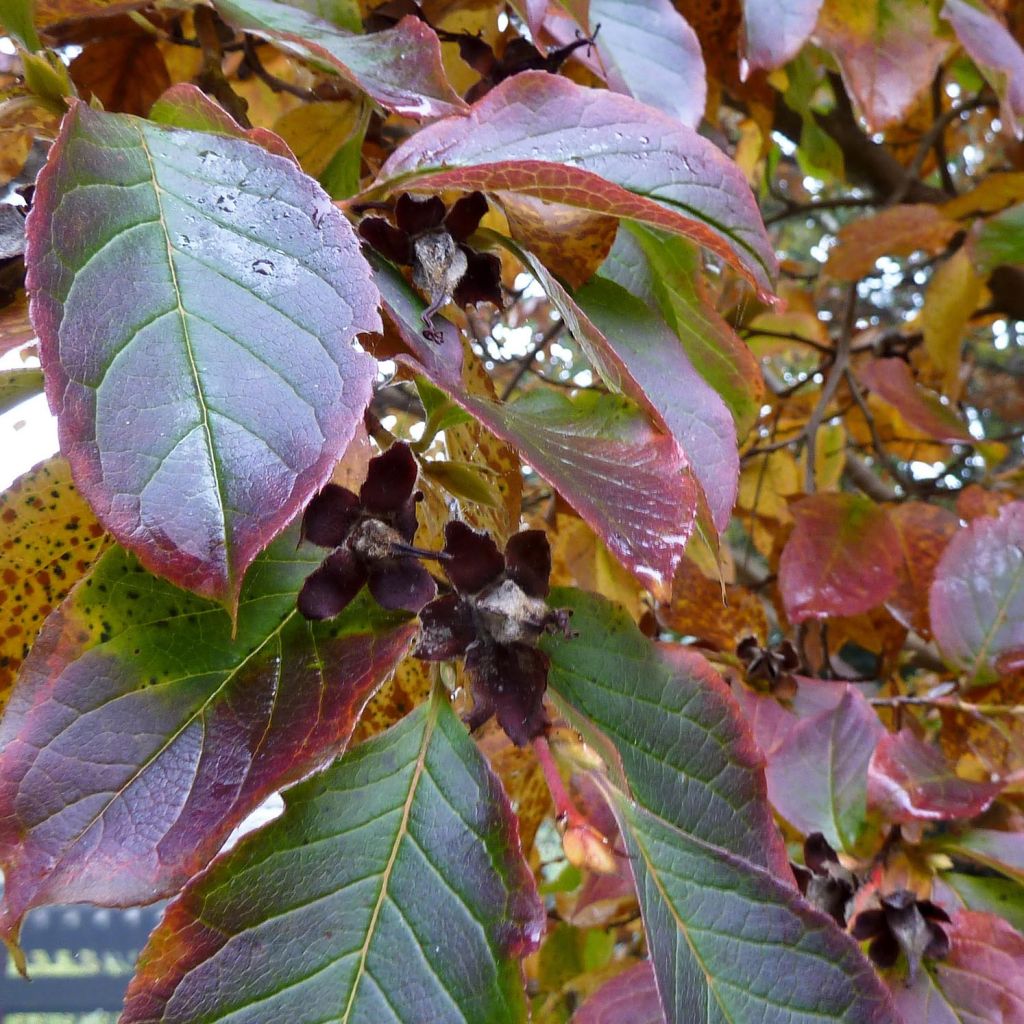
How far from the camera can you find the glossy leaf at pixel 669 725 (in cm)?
36

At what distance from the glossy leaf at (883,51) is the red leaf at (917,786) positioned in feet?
1.61

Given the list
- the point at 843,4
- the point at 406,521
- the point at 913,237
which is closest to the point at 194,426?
the point at 406,521

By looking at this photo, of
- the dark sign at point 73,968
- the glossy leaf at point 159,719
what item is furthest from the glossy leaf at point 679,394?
the dark sign at point 73,968

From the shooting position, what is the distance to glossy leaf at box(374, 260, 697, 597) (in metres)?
0.29

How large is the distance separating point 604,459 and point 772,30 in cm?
40

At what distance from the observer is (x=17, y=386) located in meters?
0.35

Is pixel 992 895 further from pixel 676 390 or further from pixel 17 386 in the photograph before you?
pixel 17 386

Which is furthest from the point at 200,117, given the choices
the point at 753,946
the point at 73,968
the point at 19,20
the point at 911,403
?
the point at 73,968

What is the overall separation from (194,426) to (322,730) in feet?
0.39

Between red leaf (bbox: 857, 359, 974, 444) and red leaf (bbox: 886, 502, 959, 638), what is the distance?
0.35ft

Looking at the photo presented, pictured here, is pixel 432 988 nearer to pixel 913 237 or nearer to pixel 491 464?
pixel 491 464

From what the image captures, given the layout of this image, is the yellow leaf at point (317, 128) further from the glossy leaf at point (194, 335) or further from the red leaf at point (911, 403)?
the red leaf at point (911, 403)

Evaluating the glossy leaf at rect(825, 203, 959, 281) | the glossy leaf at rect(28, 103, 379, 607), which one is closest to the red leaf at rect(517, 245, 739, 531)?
the glossy leaf at rect(28, 103, 379, 607)

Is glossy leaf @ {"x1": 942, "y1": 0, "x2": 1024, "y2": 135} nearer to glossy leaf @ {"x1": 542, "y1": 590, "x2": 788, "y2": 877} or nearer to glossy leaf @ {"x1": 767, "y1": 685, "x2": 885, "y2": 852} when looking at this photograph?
glossy leaf @ {"x1": 767, "y1": 685, "x2": 885, "y2": 852}
